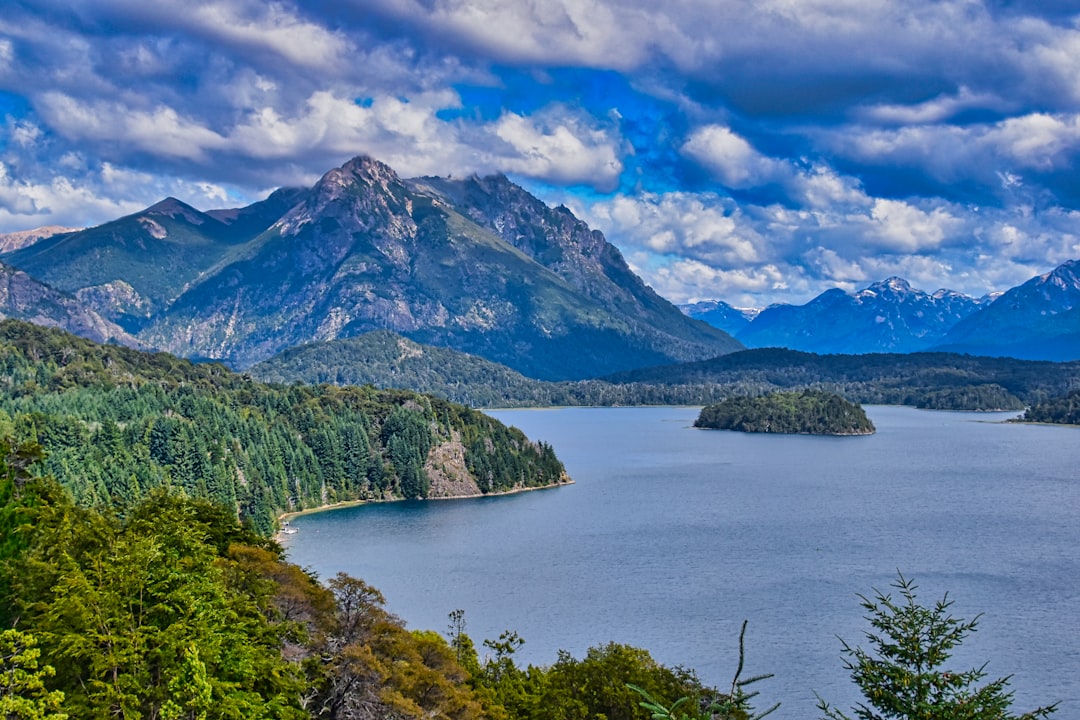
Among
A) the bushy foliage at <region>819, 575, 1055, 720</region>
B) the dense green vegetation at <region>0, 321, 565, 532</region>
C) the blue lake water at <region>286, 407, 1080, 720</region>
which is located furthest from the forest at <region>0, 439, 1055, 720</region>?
the dense green vegetation at <region>0, 321, 565, 532</region>

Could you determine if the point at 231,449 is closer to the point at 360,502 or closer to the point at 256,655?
the point at 360,502

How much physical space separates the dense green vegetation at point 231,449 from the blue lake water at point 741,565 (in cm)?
1003

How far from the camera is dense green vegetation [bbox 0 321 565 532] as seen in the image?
460 feet

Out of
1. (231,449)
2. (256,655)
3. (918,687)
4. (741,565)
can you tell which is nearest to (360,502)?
(231,449)

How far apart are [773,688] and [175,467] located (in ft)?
368

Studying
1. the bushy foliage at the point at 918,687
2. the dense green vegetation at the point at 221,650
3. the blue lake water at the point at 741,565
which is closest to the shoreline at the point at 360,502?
the blue lake water at the point at 741,565

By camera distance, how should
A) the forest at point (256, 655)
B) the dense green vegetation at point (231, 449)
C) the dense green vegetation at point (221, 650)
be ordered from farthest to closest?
the dense green vegetation at point (231, 449)
the dense green vegetation at point (221, 650)
the forest at point (256, 655)

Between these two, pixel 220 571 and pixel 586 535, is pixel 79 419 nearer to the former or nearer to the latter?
pixel 586 535

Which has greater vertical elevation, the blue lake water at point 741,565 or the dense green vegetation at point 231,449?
the dense green vegetation at point 231,449

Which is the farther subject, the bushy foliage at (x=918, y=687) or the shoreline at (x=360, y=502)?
the shoreline at (x=360, y=502)

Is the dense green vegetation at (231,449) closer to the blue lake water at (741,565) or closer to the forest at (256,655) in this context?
the blue lake water at (741,565)

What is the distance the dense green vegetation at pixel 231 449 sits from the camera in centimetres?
14025

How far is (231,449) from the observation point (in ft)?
555

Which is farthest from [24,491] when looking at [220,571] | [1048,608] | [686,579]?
[1048,608]
